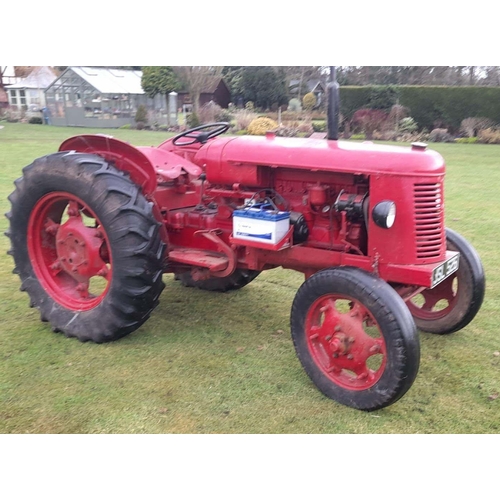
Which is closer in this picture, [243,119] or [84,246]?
[84,246]

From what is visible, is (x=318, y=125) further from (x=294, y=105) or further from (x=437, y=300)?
(x=437, y=300)

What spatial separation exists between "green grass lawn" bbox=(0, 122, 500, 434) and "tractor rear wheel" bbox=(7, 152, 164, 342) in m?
0.19

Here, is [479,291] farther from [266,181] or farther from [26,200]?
[26,200]

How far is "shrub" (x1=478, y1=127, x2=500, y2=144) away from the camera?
61.8 ft

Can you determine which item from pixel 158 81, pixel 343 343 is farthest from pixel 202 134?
pixel 158 81

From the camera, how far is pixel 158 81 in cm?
2312

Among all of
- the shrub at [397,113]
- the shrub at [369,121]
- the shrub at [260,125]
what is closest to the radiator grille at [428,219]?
the shrub at [260,125]

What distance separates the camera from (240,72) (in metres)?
17.4

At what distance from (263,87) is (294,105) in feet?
4.33

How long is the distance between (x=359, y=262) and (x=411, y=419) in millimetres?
868

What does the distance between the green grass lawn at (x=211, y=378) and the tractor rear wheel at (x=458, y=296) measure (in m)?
0.11

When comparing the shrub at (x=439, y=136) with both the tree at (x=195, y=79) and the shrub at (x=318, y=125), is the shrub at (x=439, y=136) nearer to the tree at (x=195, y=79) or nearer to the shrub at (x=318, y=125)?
the shrub at (x=318, y=125)

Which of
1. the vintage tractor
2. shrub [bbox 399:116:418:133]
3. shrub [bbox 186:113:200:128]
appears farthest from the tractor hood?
shrub [bbox 399:116:418:133]

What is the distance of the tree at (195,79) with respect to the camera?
59.1 ft
